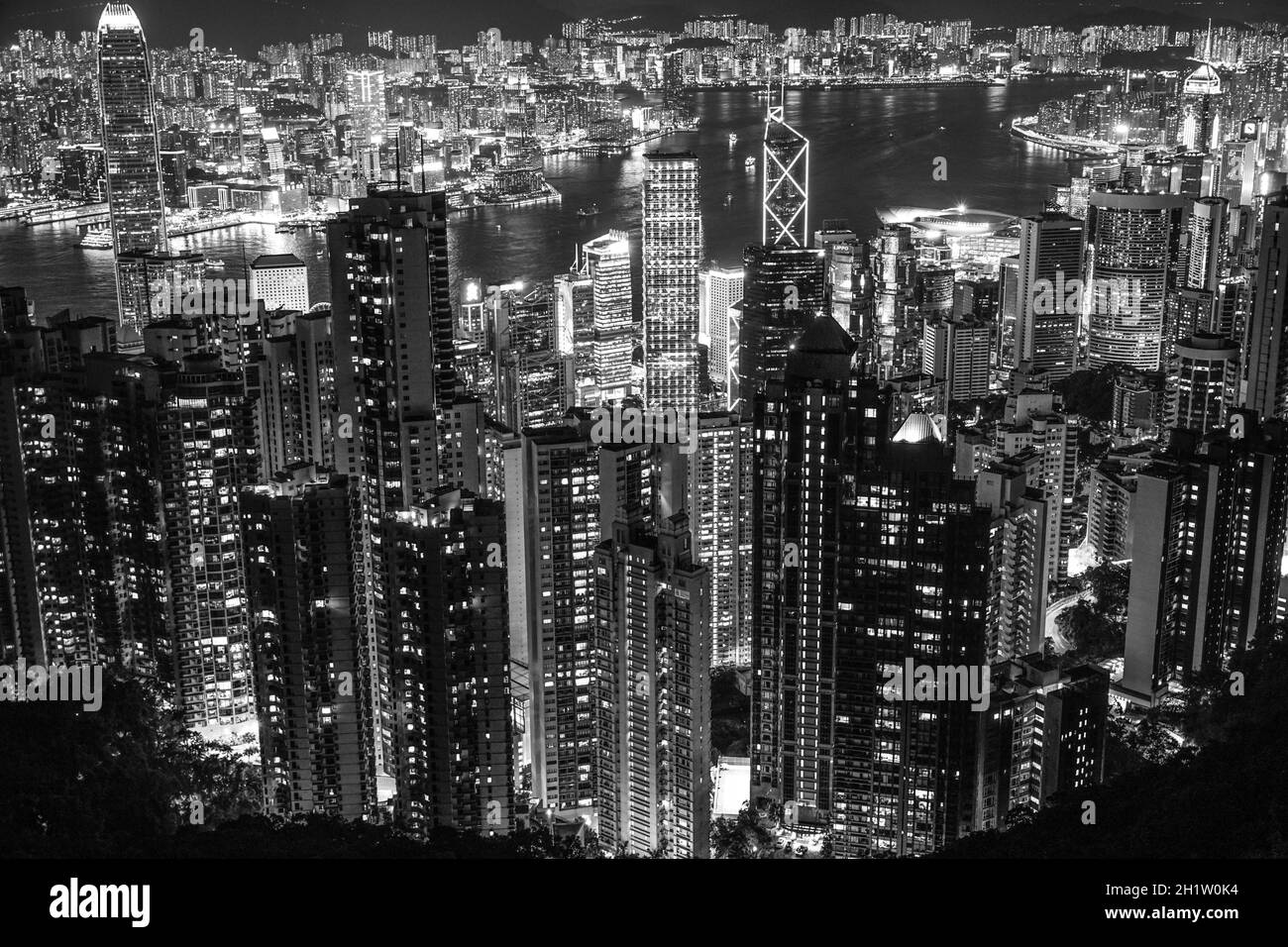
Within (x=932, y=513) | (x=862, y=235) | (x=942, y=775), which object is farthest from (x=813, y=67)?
(x=942, y=775)

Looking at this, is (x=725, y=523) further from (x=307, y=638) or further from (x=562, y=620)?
(x=307, y=638)

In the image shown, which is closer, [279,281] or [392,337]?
[392,337]

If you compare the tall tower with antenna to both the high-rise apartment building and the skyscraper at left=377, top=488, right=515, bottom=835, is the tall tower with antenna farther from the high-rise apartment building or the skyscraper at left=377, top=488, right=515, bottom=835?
the skyscraper at left=377, top=488, right=515, bottom=835

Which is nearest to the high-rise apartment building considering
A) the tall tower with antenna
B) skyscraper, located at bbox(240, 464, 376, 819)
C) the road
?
skyscraper, located at bbox(240, 464, 376, 819)

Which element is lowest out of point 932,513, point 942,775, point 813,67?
point 942,775

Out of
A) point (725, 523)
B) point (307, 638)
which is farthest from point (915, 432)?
point (307, 638)
